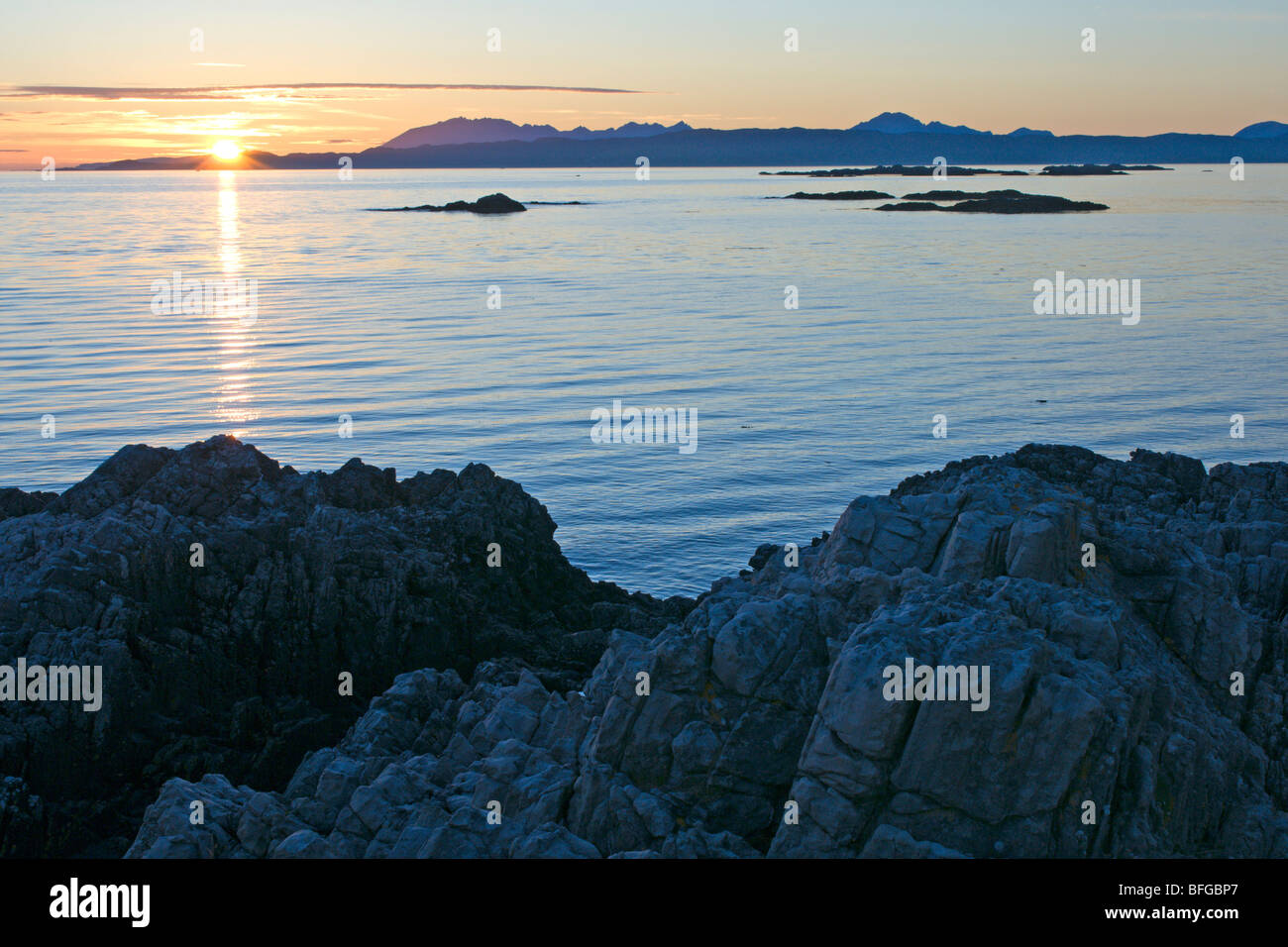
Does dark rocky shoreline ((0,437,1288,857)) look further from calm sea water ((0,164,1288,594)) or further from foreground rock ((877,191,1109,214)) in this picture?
foreground rock ((877,191,1109,214))

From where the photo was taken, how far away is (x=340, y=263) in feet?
330

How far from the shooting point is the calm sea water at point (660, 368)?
34969mm

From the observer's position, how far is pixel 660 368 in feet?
164

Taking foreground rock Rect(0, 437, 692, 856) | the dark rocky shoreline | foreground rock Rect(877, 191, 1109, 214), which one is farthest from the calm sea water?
foreground rock Rect(877, 191, 1109, 214)

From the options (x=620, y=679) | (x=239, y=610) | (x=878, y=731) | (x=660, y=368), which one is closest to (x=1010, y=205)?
(x=660, y=368)

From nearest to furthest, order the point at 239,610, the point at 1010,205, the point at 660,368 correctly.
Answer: the point at 239,610 < the point at 660,368 < the point at 1010,205

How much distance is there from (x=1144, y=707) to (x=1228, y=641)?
3373 mm

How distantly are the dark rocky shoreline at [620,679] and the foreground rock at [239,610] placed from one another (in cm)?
5

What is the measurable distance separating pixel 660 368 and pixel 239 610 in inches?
1241

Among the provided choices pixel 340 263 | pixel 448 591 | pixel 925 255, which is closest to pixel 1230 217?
pixel 925 255

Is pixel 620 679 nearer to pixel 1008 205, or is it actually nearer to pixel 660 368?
pixel 660 368

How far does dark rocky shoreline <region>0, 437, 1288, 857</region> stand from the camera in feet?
37.8

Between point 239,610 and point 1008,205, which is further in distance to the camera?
point 1008,205

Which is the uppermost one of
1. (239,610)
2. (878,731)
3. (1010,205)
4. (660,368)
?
(1010,205)
